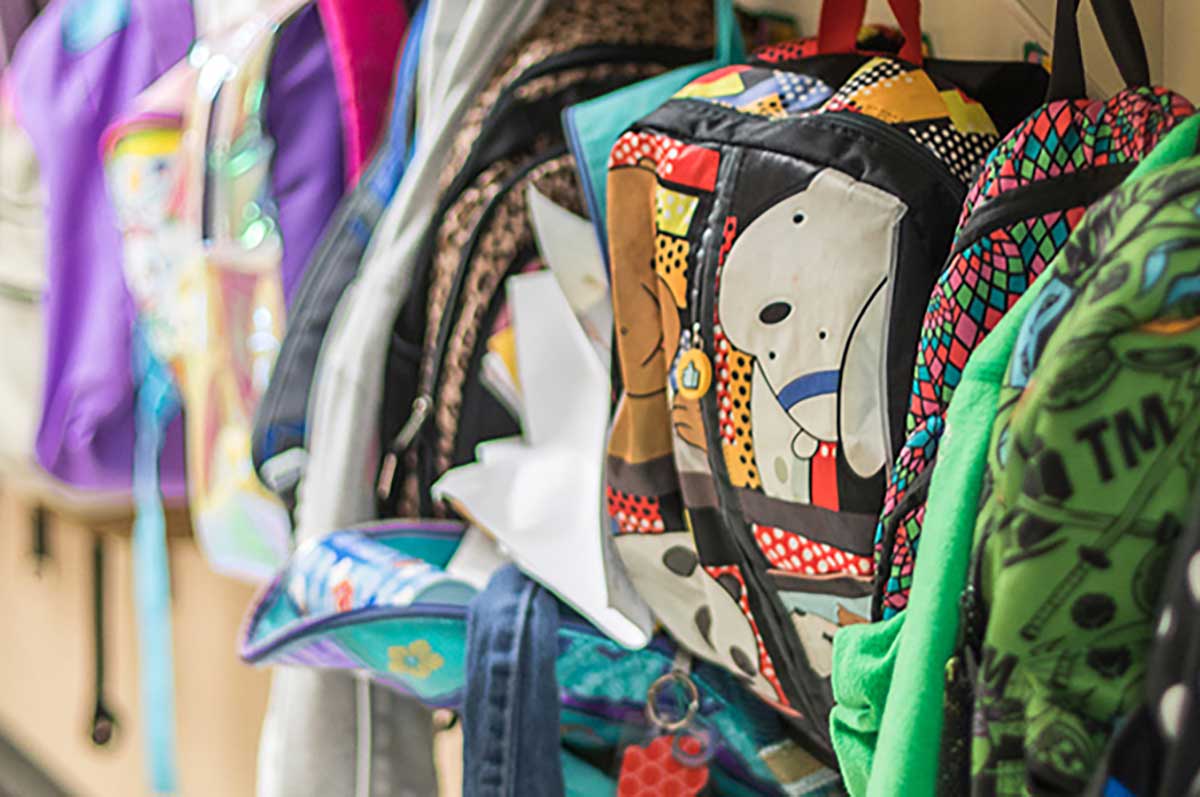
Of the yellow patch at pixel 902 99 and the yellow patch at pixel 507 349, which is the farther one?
the yellow patch at pixel 507 349

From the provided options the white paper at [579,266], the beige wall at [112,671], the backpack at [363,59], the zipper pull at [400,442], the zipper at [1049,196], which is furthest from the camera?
the beige wall at [112,671]

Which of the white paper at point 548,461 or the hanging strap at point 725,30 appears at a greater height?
the hanging strap at point 725,30

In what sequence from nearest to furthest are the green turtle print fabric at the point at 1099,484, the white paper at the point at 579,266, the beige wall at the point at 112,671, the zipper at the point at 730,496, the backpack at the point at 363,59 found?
the green turtle print fabric at the point at 1099,484 → the zipper at the point at 730,496 → the white paper at the point at 579,266 → the backpack at the point at 363,59 → the beige wall at the point at 112,671

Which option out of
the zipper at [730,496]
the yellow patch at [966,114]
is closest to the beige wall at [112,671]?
the zipper at [730,496]

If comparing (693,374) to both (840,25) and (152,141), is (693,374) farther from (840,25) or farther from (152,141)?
(152,141)

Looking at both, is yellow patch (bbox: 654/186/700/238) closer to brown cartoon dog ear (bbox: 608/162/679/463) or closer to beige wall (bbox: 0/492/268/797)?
brown cartoon dog ear (bbox: 608/162/679/463)

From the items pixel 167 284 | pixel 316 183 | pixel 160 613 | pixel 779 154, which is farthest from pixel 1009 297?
pixel 160 613

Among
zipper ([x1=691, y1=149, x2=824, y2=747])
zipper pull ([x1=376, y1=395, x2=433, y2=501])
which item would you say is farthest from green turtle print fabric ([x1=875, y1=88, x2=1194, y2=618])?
zipper pull ([x1=376, y1=395, x2=433, y2=501])

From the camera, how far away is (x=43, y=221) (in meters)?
1.19

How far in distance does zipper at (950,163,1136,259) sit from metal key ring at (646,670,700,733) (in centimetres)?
28

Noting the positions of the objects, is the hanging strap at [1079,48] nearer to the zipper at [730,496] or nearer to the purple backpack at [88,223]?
the zipper at [730,496]

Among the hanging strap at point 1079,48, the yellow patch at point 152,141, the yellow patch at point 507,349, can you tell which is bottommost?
the yellow patch at point 507,349

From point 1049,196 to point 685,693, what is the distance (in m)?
0.31

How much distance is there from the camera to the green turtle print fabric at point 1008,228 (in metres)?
0.43
